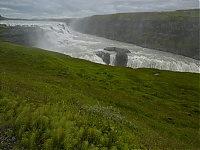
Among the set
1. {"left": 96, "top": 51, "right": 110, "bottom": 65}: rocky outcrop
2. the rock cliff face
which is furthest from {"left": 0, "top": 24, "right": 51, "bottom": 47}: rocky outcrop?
the rock cliff face

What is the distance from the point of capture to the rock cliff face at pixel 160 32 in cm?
12522

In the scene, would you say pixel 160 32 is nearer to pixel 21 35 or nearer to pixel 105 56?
pixel 105 56

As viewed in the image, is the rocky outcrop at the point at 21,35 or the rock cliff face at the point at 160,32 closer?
the rocky outcrop at the point at 21,35

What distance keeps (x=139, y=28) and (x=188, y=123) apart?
479 feet

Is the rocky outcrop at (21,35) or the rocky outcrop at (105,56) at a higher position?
the rocky outcrop at (21,35)

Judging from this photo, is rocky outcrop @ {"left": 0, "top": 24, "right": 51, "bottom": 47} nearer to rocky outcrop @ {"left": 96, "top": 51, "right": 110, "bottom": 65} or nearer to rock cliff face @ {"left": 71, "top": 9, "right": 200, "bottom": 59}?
rocky outcrop @ {"left": 96, "top": 51, "right": 110, "bottom": 65}

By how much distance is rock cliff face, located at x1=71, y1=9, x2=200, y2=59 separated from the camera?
125225 mm

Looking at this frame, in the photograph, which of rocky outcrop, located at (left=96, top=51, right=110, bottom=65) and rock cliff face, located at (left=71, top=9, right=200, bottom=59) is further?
rock cliff face, located at (left=71, top=9, right=200, bottom=59)

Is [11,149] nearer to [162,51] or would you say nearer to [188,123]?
[188,123]

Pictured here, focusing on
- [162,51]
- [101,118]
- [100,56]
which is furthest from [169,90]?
[162,51]

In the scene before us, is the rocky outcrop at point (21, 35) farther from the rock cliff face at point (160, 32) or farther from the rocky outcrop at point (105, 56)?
the rock cliff face at point (160, 32)

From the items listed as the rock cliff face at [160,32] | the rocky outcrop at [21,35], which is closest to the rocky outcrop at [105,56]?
the rocky outcrop at [21,35]

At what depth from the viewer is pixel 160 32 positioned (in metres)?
150

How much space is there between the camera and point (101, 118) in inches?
599
